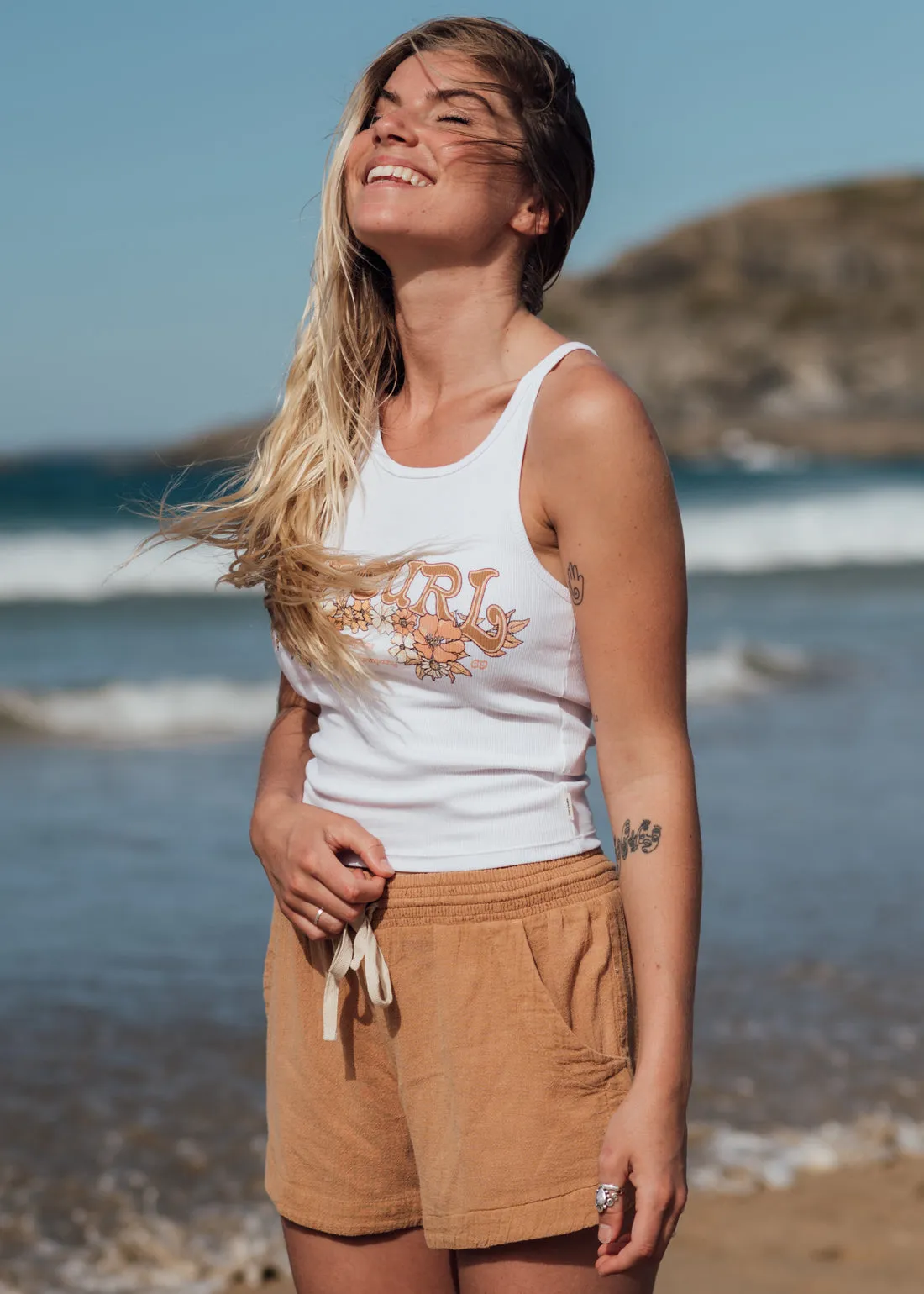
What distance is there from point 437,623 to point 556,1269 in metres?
0.73

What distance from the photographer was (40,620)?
15.9 meters

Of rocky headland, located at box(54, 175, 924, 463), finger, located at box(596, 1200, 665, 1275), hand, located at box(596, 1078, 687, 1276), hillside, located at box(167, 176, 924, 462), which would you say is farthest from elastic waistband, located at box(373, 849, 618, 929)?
hillside, located at box(167, 176, 924, 462)

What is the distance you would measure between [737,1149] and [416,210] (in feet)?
9.05

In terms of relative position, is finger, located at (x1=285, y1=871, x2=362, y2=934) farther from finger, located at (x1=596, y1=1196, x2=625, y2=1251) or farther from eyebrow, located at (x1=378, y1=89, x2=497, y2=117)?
eyebrow, located at (x1=378, y1=89, x2=497, y2=117)

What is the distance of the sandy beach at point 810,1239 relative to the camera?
3.21m

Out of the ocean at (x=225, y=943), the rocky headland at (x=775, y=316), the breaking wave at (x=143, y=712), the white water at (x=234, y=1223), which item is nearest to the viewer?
the white water at (x=234, y=1223)

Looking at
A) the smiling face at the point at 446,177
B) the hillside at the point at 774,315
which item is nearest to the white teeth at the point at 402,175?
the smiling face at the point at 446,177

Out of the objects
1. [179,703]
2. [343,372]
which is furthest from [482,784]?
[179,703]

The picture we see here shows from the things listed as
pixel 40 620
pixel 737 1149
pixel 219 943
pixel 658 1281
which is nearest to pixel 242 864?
pixel 219 943

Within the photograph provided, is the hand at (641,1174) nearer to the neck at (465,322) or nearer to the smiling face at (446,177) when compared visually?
the neck at (465,322)

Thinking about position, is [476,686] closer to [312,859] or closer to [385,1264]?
[312,859]

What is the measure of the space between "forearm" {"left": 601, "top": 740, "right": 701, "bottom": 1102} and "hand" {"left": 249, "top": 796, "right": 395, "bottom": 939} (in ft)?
0.93

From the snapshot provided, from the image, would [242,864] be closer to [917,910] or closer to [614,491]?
[917,910]

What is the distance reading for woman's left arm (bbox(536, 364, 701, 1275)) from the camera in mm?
1575
